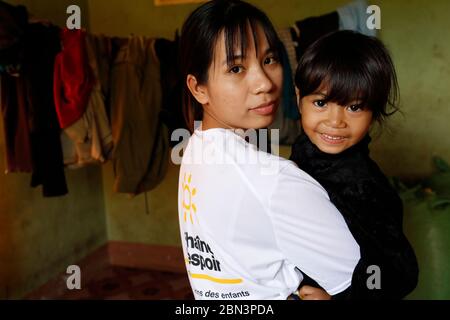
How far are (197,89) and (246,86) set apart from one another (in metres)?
0.12

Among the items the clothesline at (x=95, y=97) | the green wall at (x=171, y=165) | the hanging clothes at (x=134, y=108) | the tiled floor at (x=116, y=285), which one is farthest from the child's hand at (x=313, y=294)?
the tiled floor at (x=116, y=285)

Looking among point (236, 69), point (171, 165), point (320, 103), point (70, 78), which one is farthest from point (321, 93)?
point (171, 165)

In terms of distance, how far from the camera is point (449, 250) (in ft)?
6.20

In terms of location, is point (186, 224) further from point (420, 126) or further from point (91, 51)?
point (420, 126)

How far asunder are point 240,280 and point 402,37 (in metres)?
2.31

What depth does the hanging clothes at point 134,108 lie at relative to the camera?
2375mm

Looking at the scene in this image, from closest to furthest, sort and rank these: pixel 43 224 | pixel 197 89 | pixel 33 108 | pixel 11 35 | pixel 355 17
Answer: pixel 197 89
pixel 11 35
pixel 33 108
pixel 355 17
pixel 43 224

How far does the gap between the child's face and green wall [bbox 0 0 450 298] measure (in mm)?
1851

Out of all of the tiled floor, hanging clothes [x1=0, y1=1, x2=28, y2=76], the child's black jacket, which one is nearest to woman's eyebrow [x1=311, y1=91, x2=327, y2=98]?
the child's black jacket

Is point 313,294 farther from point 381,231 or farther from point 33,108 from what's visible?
point 33,108

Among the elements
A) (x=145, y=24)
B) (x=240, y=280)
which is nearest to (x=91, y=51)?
(x=145, y=24)

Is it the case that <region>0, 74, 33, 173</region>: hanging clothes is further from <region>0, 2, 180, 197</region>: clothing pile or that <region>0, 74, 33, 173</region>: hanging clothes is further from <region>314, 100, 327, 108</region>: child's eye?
<region>314, 100, 327, 108</region>: child's eye

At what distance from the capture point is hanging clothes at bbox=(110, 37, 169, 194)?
238 centimetres

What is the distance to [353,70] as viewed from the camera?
889 mm
